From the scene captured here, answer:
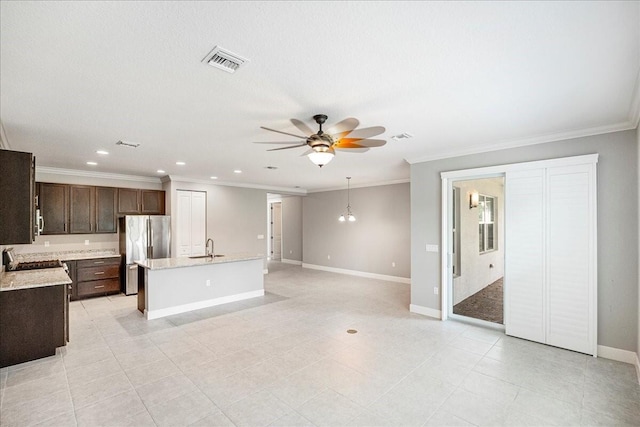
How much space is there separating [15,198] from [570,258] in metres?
6.35

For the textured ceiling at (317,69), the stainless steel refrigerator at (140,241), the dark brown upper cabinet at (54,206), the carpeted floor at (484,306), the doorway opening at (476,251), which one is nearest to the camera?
the textured ceiling at (317,69)

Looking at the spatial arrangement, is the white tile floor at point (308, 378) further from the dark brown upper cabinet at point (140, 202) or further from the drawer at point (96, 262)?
the dark brown upper cabinet at point (140, 202)

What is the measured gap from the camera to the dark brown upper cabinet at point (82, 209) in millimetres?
6039

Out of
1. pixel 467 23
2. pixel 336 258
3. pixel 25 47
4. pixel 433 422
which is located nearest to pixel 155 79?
pixel 25 47

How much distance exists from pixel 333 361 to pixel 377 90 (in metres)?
2.77

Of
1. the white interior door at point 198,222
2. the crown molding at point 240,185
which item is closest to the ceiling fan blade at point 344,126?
the crown molding at point 240,185

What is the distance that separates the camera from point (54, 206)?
5.85 metres

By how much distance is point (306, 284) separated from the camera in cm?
739

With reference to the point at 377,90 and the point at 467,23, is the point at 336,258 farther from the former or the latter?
the point at 467,23

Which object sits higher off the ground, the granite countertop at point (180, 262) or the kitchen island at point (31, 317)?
the granite countertop at point (180, 262)

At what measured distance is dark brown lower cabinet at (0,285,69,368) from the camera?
10.6ft

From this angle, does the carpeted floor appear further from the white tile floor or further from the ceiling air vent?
the ceiling air vent

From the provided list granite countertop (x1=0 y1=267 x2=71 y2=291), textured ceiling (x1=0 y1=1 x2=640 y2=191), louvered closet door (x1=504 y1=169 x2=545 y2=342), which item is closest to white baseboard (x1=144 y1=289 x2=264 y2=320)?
granite countertop (x1=0 y1=267 x2=71 y2=291)

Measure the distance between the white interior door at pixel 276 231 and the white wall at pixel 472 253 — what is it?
7.07m
